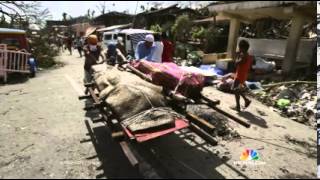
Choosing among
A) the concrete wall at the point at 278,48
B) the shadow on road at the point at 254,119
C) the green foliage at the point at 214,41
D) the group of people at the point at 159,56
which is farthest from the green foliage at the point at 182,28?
the shadow on road at the point at 254,119

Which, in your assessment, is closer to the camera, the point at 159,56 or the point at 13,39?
the point at 159,56

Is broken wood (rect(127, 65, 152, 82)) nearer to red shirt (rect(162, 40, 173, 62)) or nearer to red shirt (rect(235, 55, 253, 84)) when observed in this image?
red shirt (rect(162, 40, 173, 62))

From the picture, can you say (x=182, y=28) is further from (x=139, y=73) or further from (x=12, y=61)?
(x=139, y=73)

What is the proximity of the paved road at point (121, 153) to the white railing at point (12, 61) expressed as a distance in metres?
4.90

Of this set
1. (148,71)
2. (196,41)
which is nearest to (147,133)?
(148,71)

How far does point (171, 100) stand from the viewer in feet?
14.4

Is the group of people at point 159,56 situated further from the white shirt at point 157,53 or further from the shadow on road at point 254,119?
the shadow on road at point 254,119

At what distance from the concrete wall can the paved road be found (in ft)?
19.2

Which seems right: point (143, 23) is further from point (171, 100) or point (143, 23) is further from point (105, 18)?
point (171, 100)

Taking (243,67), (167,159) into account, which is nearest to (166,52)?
(243,67)

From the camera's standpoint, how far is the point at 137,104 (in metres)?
3.96

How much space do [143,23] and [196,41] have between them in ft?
26.9

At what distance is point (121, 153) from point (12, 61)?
8.71 meters

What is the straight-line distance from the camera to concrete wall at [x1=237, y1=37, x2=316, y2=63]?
38.5 feet
